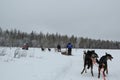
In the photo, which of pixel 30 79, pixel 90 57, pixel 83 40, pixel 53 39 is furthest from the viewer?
pixel 83 40

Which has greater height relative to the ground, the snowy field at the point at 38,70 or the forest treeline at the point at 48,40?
the forest treeline at the point at 48,40

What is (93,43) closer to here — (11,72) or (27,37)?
(27,37)

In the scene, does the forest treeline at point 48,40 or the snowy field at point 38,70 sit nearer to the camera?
the snowy field at point 38,70

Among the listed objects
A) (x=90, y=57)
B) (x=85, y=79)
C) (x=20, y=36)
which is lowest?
(x=85, y=79)

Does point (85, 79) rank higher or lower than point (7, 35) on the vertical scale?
lower

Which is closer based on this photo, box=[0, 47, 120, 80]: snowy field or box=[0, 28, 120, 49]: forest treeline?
box=[0, 47, 120, 80]: snowy field

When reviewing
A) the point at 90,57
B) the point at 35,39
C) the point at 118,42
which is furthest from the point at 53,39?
the point at 90,57

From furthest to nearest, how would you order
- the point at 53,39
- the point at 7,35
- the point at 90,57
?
the point at 53,39 < the point at 7,35 < the point at 90,57

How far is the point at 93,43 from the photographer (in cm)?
14800

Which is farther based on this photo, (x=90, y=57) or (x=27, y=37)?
(x=27, y=37)

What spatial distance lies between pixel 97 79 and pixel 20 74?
4.40m

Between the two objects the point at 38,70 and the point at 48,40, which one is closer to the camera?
the point at 38,70

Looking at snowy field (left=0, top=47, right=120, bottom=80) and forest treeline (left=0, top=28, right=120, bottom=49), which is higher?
forest treeline (left=0, top=28, right=120, bottom=49)

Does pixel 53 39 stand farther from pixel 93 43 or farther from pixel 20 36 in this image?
pixel 93 43
